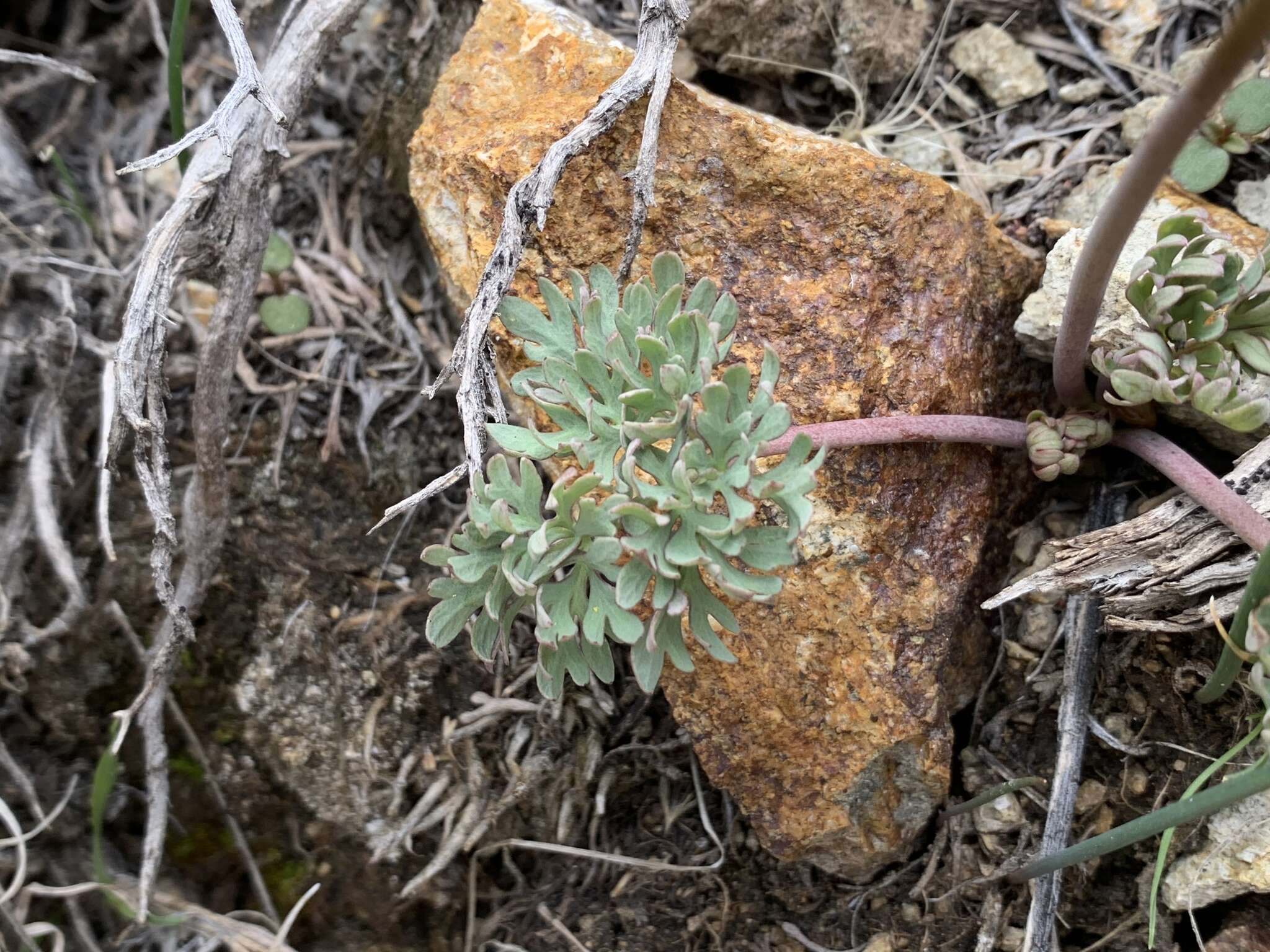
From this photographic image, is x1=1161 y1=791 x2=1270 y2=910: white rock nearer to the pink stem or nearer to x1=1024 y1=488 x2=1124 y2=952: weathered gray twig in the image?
x1=1024 y1=488 x2=1124 y2=952: weathered gray twig

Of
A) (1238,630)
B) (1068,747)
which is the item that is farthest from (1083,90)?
(1068,747)

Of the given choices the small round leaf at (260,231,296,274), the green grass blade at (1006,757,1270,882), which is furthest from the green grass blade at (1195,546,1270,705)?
the small round leaf at (260,231,296,274)

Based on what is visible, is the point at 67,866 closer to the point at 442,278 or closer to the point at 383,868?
the point at 383,868

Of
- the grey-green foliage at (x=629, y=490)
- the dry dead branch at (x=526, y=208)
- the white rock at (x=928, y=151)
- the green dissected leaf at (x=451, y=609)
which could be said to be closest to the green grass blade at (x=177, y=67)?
the dry dead branch at (x=526, y=208)

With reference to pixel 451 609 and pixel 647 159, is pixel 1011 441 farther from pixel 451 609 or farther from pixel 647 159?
pixel 451 609

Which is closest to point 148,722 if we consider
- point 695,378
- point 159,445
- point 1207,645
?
point 159,445

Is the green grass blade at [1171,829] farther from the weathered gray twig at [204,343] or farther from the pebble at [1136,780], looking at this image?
the weathered gray twig at [204,343]
